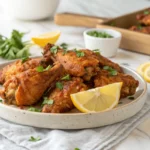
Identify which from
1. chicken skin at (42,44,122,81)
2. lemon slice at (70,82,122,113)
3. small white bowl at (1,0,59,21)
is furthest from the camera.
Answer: small white bowl at (1,0,59,21)

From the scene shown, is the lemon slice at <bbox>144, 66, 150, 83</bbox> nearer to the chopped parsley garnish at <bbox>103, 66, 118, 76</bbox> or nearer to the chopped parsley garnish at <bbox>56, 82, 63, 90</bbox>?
the chopped parsley garnish at <bbox>103, 66, 118, 76</bbox>

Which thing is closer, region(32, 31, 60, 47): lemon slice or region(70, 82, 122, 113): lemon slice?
region(70, 82, 122, 113): lemon slice

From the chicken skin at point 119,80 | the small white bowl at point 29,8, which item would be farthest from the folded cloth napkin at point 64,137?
the small white bowl at point 29,8

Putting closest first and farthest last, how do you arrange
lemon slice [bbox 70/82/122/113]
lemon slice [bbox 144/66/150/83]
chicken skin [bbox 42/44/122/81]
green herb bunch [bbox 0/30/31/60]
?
1. lemon slice [bbox 70/82/122/113]
2. chicken skin [bbox 42/44/122/81]
3. lemon slice [bbox 144/66/150/83]
4. green herb bunch [bbox 0/30/31/60]

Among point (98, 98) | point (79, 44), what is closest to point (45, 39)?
point (79, 44)

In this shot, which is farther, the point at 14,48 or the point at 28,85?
the point at 14,48

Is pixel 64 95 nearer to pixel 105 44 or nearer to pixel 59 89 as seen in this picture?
pixel 59 89

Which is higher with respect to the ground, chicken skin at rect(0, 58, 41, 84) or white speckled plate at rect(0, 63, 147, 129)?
chicken skin at rect(0, 58, 41, 84)

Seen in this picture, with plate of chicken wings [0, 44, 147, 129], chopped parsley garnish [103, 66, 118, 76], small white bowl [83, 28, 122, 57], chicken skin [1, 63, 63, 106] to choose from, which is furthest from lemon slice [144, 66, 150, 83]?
chicken skin [1, 63, 63, 106]
